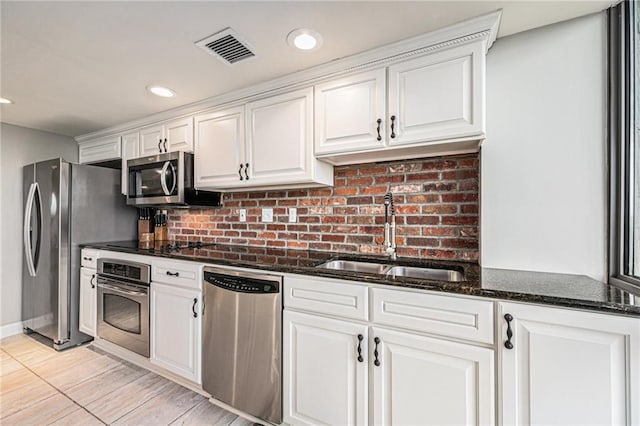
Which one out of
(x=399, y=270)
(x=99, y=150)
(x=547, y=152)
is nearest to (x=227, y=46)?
(x=399, y=270)

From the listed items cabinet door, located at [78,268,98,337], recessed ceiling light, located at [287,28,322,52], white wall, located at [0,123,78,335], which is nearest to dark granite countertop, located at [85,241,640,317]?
recessed ceiling light, located at [287,28,322,52]

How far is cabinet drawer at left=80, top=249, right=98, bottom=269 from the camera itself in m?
2.57

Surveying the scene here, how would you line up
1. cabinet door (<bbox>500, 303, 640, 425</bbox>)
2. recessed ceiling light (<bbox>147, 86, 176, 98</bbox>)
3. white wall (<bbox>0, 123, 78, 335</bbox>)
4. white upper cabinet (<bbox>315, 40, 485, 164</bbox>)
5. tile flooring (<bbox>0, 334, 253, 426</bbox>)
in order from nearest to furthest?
cabinet door (<bbox>500, 303, 640, 425</bbox>), white upper cabinet (<bbox>315, 40, 485, 164</bbox>), tile flooring (<bbox>0, 334, 253, 426</bbox>), recessed ceiling light (<bbox>147, 86, 176, 98</bbox>), white wall (<bbox>0, 123, 78, 335</bbox>)

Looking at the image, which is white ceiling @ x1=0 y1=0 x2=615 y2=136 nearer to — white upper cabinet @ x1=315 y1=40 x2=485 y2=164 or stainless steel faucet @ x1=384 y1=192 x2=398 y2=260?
white upper cabinet @ x1=315 y1=40 x2=485 y2=164

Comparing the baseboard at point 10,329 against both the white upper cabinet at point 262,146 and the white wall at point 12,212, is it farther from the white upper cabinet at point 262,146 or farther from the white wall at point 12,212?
the white upper cabinet at point 262,146

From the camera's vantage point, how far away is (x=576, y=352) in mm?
1009

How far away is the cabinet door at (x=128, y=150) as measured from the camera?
9.16 feet

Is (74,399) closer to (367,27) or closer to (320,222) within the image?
(320,222)

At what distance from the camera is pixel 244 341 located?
1.66m

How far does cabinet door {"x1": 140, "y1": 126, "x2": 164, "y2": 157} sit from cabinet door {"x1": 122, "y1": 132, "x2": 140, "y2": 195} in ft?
0.24

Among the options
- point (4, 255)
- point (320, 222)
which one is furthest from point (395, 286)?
point (4, 255)

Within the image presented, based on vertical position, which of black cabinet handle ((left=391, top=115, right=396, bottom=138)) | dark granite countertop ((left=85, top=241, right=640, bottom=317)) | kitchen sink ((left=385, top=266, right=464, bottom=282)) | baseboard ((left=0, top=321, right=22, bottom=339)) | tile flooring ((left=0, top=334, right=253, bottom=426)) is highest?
black cabinet handle ((left=391, top=115, right=396, bottom=138))

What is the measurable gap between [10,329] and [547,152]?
187 inches

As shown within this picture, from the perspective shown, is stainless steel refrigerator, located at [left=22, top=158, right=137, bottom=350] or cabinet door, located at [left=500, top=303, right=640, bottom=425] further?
stainless steel refrigerator, located at [left=22, top=158, right=137, bottom=350]
